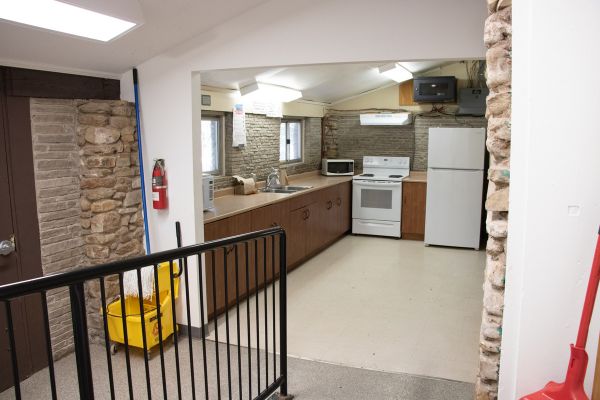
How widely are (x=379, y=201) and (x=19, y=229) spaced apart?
476 cm

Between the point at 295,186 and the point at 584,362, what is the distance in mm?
4517

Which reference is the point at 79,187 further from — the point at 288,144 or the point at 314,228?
the point at 288,144

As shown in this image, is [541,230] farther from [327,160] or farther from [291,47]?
[327,160]

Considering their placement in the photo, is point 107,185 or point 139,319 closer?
point 139,319

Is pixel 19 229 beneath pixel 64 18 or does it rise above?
beneath

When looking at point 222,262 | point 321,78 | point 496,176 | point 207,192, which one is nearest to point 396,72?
point 321,78

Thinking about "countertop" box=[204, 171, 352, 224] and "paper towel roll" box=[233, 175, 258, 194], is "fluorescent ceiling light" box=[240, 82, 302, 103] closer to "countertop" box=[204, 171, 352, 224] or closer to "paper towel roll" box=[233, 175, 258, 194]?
"paper towel roll" box=[233, 175, 258, 194]

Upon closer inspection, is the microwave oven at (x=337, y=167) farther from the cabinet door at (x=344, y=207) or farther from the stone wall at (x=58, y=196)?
the stone wall at (x=58, y=196)

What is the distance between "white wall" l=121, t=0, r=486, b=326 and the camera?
9.13 feet

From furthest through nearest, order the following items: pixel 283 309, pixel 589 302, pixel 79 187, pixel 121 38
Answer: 1. pixel 79 187
2. pixel 121 38
3. pixel 283 309
4. pixel 589 302

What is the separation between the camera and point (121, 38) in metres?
2.87

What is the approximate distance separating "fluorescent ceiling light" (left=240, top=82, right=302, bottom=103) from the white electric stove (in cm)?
169

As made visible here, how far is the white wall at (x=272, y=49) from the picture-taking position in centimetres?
278

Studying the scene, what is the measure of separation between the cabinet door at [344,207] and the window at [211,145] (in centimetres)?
191
